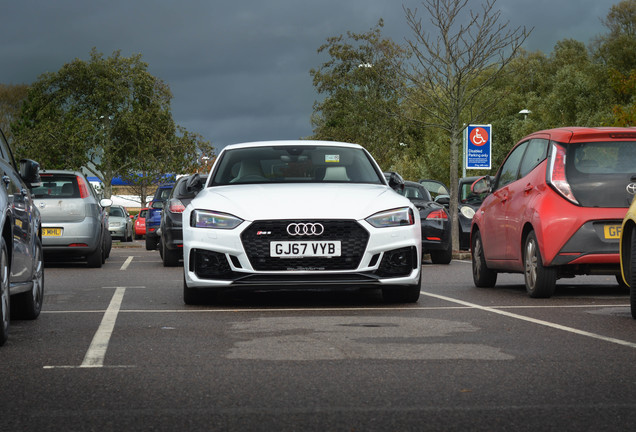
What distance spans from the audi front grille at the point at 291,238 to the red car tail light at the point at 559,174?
7.30 feet

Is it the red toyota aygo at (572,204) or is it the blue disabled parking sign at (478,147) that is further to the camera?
the blue disabled parking sign at (478,147)

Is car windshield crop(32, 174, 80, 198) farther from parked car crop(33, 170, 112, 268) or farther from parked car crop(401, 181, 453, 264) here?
parked car crop(401, 181, 453, 264)

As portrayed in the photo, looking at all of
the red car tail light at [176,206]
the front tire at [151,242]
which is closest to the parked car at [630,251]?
the red car tail light at [176,206]

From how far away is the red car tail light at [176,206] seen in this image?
17625 millimetres

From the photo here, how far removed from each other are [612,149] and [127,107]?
61764mm

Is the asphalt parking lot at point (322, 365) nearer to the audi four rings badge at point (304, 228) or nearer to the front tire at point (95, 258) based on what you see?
the audi four rings badge at point (304, 228)

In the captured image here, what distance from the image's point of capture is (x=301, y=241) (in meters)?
9.32

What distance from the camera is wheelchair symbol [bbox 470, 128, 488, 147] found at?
2762 cm

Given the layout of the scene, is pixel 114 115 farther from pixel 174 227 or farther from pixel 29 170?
pixel 29 170

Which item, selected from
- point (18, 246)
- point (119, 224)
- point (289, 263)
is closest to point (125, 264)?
point (289, 263)

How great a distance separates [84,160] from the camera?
6500cm

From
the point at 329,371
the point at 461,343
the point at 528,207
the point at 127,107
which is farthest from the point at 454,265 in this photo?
the point at 127,107

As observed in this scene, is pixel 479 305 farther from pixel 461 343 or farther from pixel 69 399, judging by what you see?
pixel 69 399

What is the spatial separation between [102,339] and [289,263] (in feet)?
7.66
